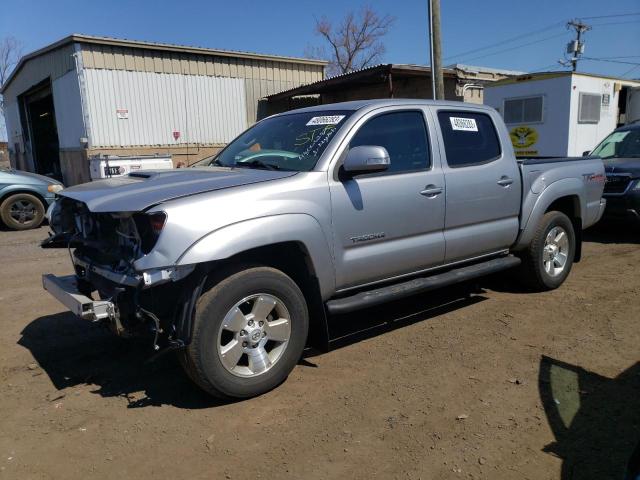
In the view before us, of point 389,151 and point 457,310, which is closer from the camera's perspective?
point 389,151

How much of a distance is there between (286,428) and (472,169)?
9.23 ft

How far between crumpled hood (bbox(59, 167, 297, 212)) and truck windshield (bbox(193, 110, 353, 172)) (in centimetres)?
18

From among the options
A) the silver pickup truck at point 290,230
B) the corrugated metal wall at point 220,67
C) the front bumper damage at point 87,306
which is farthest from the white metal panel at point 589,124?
the front bumper damage at point 87,306

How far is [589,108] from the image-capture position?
13.8 metres

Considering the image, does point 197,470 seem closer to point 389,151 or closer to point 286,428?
point 286,428

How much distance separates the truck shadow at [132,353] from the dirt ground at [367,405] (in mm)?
17

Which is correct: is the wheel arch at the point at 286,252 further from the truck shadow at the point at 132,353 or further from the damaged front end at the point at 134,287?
the truck shadow at the point at 132,353

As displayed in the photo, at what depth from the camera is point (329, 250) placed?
3.79 metres

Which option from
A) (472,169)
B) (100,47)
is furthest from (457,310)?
(100,47)

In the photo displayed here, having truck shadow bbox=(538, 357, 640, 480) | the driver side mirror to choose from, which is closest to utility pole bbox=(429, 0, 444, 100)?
the driver side mirror

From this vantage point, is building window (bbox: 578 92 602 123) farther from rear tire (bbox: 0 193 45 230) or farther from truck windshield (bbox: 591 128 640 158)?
rear tire (bbox: 0 193 45 230)

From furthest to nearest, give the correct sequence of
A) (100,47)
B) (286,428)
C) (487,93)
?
1. (100,47)
2. (487,93)
3. (286,428)

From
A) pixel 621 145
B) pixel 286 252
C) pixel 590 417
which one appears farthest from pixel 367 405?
pixel 621 145

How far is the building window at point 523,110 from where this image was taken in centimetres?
1376
